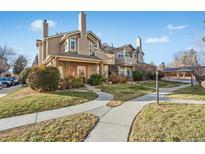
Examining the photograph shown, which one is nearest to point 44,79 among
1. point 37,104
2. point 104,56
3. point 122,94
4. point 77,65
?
point 37,104

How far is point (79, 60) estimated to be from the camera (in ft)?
45.0

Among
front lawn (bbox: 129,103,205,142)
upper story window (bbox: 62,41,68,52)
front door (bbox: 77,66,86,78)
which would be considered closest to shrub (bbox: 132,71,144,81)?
front door (bbox: 77,66,86,78)

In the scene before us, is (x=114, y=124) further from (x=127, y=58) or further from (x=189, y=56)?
(x=127, y=58)

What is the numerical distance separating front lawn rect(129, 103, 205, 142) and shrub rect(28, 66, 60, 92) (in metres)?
5.18

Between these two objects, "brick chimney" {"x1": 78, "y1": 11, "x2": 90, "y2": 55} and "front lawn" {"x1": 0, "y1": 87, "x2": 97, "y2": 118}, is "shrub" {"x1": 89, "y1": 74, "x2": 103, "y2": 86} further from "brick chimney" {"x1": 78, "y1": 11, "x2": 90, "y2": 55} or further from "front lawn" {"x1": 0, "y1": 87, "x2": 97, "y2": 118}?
"front lawn" {"x1": 0, "y1": 87, "x2": 97, "y2": 118}

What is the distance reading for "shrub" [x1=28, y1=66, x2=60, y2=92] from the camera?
9516 millimetres

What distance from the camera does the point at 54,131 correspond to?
15.2ft

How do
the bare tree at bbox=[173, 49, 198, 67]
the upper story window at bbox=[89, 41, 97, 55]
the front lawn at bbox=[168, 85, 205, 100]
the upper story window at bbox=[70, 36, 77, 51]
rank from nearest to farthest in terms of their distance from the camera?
the front lawn at bbox=[168, 85, 205, 100] → the bare tree at bbox=[173, 49, 198, 67] → the upper story window at bbox=[70, 36, 77, 51] → the upper story window at bbox=[89, 41, 97, 55]

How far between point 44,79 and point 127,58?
1260 cm

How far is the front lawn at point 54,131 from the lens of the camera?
430 cm

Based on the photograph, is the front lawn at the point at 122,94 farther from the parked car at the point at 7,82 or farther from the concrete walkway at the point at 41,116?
the parked car at the point at 7,82

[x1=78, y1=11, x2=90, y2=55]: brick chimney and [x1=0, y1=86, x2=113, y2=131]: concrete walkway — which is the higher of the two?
[x1=78, y1=11, x2=90, y2=55]: brick chimney
